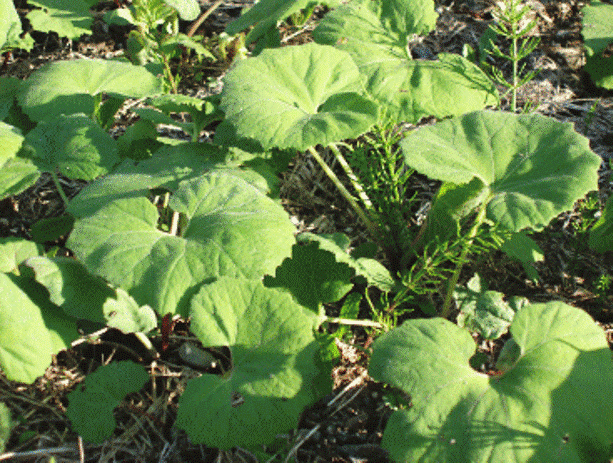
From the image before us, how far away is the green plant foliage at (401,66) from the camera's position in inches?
85.7

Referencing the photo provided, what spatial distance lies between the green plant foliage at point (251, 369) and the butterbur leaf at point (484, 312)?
60cm

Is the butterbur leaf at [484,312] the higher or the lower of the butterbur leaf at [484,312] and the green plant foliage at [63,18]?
the lower

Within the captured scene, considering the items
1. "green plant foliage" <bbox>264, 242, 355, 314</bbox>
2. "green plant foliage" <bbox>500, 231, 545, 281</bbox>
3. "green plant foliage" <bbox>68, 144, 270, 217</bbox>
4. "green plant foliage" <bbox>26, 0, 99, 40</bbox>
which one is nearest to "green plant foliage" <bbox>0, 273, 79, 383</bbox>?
"green plant foliage" <bbox>68, 144, 270, 217</bbox>

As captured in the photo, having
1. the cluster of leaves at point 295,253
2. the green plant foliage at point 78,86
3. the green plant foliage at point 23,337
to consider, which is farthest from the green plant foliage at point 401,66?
the green plant foliage at point 23,337

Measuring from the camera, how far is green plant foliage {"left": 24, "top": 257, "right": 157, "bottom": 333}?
1.70 metres

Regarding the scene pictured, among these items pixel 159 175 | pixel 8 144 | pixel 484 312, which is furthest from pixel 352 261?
pixel 8 144

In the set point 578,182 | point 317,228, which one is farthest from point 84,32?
point 578,182

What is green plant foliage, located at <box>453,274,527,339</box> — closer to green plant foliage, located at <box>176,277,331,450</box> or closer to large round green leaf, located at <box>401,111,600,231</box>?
large round green leaf, located at <box>401,111,600,231</box>

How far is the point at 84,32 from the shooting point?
3.15 metres

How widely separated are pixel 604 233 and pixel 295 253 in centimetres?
120

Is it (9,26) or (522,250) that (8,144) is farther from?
(522,250)

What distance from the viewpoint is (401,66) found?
229 centimetres

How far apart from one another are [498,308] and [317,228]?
2.91ft

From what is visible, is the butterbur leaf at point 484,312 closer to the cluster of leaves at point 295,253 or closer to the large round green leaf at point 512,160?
the cluster of leaves at point 295,253
